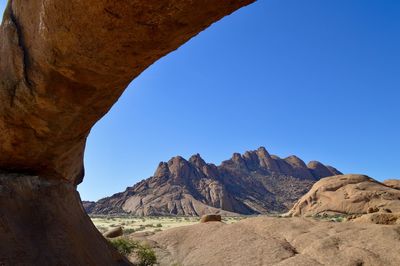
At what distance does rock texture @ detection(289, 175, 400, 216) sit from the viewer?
4226 centimetres

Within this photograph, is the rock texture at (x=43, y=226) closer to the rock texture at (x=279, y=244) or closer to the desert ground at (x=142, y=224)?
the rock texture at (x=279, y=244)

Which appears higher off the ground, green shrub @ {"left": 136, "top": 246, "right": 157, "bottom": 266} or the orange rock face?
the orange rock face

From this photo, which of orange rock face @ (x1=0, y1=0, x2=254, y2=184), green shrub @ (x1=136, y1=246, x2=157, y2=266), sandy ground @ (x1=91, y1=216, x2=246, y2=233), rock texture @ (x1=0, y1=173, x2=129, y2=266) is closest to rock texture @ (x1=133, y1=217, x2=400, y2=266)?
green shrub @ (x1=136, y1=246, x2=157, y2=266)

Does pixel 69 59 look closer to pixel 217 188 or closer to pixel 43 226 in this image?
pixel 43 226

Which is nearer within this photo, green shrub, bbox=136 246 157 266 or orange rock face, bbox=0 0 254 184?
orange rock face, bbox=0 0 254 184

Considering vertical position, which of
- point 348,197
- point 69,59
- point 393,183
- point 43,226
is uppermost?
point 393,183

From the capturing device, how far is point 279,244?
1966 centimetres

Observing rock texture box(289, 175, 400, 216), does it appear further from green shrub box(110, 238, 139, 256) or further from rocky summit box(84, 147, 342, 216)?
rocky summit box(84, 147, 342, 216)

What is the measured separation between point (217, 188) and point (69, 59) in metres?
92.5

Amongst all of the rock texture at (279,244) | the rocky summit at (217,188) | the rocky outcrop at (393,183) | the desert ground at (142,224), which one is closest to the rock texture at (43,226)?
the rock texture at (279,244)

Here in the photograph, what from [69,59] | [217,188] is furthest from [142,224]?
[217,188]

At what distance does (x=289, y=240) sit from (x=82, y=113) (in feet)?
46.7

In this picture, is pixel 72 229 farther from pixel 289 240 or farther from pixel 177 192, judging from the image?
pixel 177 192

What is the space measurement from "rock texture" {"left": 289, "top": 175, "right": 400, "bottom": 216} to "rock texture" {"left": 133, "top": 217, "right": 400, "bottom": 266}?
2142 centimetres
